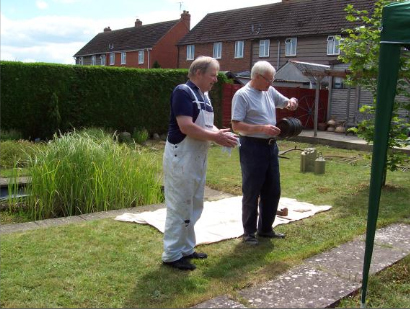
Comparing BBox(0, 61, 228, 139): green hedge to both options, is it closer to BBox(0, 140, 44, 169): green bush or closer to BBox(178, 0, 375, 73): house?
BBox(0, 140, 44, 169): green bush

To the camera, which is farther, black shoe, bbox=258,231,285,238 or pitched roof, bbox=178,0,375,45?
pitched roof, bbox=178,0,375,45

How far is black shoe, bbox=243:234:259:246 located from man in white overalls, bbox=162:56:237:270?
0.89 meters

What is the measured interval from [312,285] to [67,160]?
12.1 ft

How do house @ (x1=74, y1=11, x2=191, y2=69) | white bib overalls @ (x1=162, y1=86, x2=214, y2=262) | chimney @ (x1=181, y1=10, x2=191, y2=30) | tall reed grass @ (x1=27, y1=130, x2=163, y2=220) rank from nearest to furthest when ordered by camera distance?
white bib overalls @ (x1=162, y1=86, x2=214, y2=262)
tall reed grass @ (x1=27, y1=130, x2=163, y2=220)
house @ (x1=74, y1=11, x2=191, y2=69)
chimney @ (x1=181, y1=10, x2=191, y2=30)

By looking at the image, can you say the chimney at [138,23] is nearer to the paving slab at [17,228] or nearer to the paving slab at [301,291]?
the paving slab at [17,228]

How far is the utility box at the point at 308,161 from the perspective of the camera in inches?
354

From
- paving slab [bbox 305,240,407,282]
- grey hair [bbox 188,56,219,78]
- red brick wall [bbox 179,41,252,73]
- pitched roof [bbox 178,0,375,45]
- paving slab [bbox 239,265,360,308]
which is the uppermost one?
→ pitched roof [bbox 178,0,375,45]

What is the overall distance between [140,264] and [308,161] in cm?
596

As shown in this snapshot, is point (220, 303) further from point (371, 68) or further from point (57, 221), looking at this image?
point (371, 68)

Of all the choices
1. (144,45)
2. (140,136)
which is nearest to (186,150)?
(140,136)

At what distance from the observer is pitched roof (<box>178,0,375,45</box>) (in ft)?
80.5

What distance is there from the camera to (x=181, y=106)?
11.6 feet

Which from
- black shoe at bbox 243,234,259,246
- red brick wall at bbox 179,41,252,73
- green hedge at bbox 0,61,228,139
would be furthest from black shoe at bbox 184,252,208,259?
red brick wall at bbox 179,41,252,73

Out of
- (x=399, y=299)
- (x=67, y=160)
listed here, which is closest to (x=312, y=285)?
(x=399, y=299)
